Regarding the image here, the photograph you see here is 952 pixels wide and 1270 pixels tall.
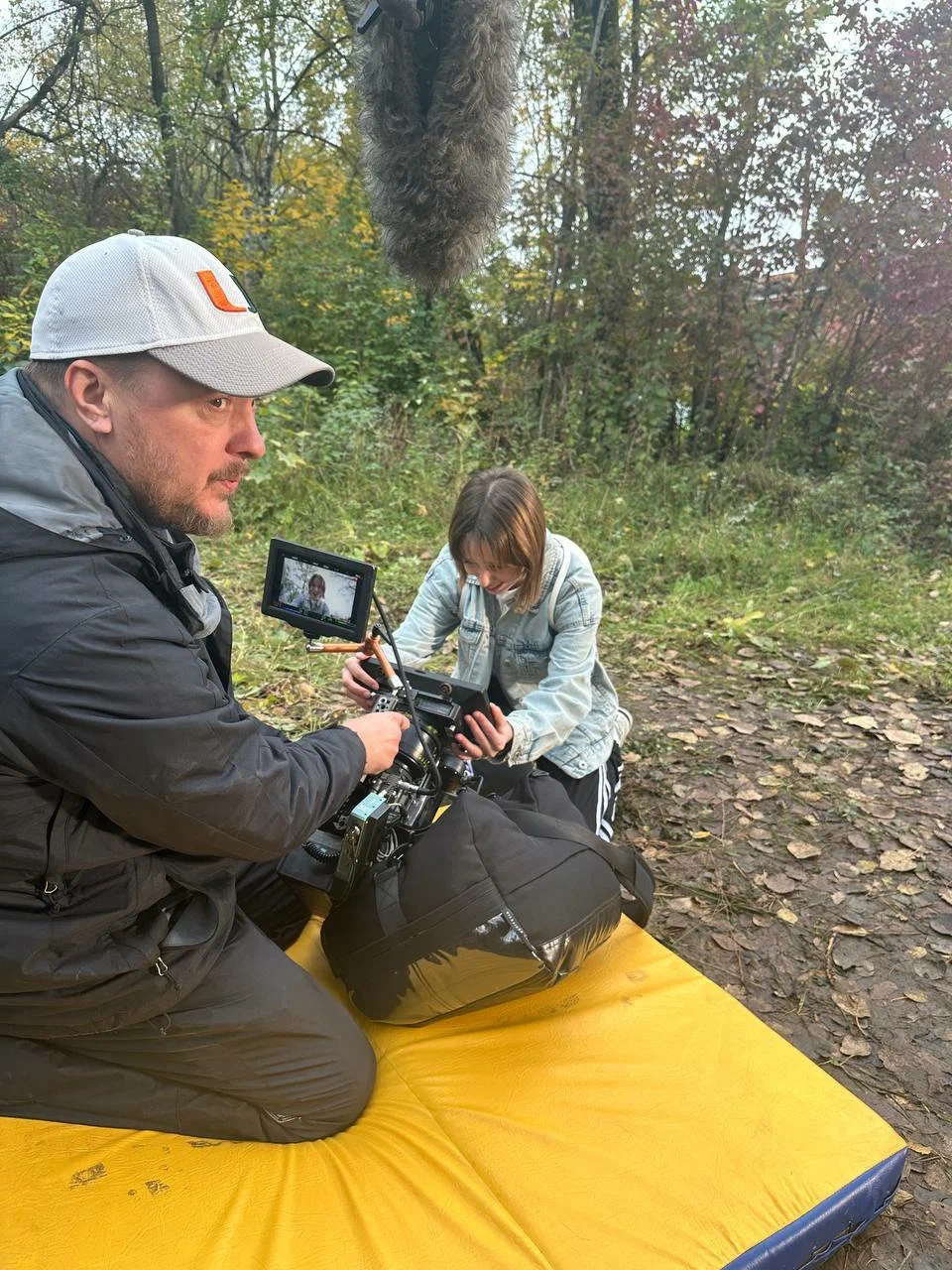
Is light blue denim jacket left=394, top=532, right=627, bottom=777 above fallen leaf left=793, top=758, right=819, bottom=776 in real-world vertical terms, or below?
above

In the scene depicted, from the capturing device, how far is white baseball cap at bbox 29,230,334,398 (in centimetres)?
137

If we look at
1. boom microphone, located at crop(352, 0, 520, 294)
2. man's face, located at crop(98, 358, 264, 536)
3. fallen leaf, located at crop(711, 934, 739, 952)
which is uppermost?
boom microphone, located at crop(352, 0, 520, 294)

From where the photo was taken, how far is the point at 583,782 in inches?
112

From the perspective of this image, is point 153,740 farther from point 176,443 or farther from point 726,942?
point 726,942

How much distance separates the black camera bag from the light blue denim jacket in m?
0.59

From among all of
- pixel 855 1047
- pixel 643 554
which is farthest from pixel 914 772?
pixel 643 554

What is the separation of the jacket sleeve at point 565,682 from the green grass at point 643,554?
155 centimetres

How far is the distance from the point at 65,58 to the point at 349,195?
423 centimetres

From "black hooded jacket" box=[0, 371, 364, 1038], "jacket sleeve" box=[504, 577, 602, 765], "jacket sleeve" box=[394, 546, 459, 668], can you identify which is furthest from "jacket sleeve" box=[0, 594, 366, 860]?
"jacket sleeve" box=[394, 546, 459, 668]

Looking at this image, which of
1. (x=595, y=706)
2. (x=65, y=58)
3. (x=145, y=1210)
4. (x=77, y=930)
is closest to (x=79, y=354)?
(x=77, y=930)

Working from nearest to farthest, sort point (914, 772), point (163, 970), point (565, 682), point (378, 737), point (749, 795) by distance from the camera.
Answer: point (163, 970), point (378, 737), point (565, 682), point (749, 795), point (914, 772)

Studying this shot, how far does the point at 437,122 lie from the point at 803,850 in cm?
287

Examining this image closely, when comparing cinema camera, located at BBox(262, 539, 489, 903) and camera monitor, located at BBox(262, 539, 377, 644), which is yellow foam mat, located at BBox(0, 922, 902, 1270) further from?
camera monitor, located at BBox(262, 539, 377, 644)

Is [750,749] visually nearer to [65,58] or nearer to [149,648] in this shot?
[149,648]
